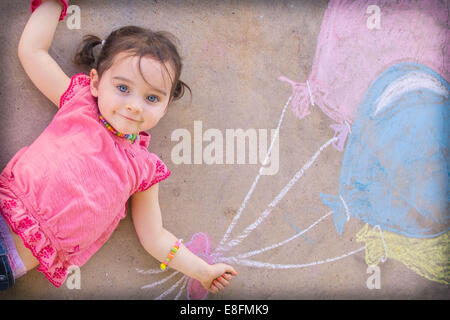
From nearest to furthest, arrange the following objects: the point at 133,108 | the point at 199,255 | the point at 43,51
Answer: the point at 133,108 < the point at 43,51 < the point at 199,255

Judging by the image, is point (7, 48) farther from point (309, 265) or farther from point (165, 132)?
point (309, 265)

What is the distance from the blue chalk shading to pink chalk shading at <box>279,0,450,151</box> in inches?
1.9

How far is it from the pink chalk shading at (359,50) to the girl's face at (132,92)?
1.94 ft

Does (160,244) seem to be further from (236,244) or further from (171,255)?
(236,244)

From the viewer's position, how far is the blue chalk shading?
1.64m

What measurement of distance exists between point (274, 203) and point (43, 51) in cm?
112

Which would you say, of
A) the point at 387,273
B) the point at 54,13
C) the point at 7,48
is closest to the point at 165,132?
the point at 54,13

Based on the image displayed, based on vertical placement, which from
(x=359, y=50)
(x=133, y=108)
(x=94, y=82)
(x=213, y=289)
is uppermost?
(x=359, y=50)

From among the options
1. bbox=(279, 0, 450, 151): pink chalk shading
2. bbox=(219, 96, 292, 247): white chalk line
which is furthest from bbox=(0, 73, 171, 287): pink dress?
bbox=(279, 0, 450, 151): pink chalk shading

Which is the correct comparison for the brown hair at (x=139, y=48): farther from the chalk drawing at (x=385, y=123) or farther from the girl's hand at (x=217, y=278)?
the girl's hand at (x=217, y=278)

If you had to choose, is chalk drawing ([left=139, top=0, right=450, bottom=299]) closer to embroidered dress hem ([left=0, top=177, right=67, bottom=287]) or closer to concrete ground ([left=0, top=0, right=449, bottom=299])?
concrete ground ([left=0, top=0, right=449, bottom=299])

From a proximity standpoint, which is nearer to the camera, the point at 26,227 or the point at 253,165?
the point at 26,227

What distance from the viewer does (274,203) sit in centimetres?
162

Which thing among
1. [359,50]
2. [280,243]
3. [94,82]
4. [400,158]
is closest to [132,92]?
[94,82]
